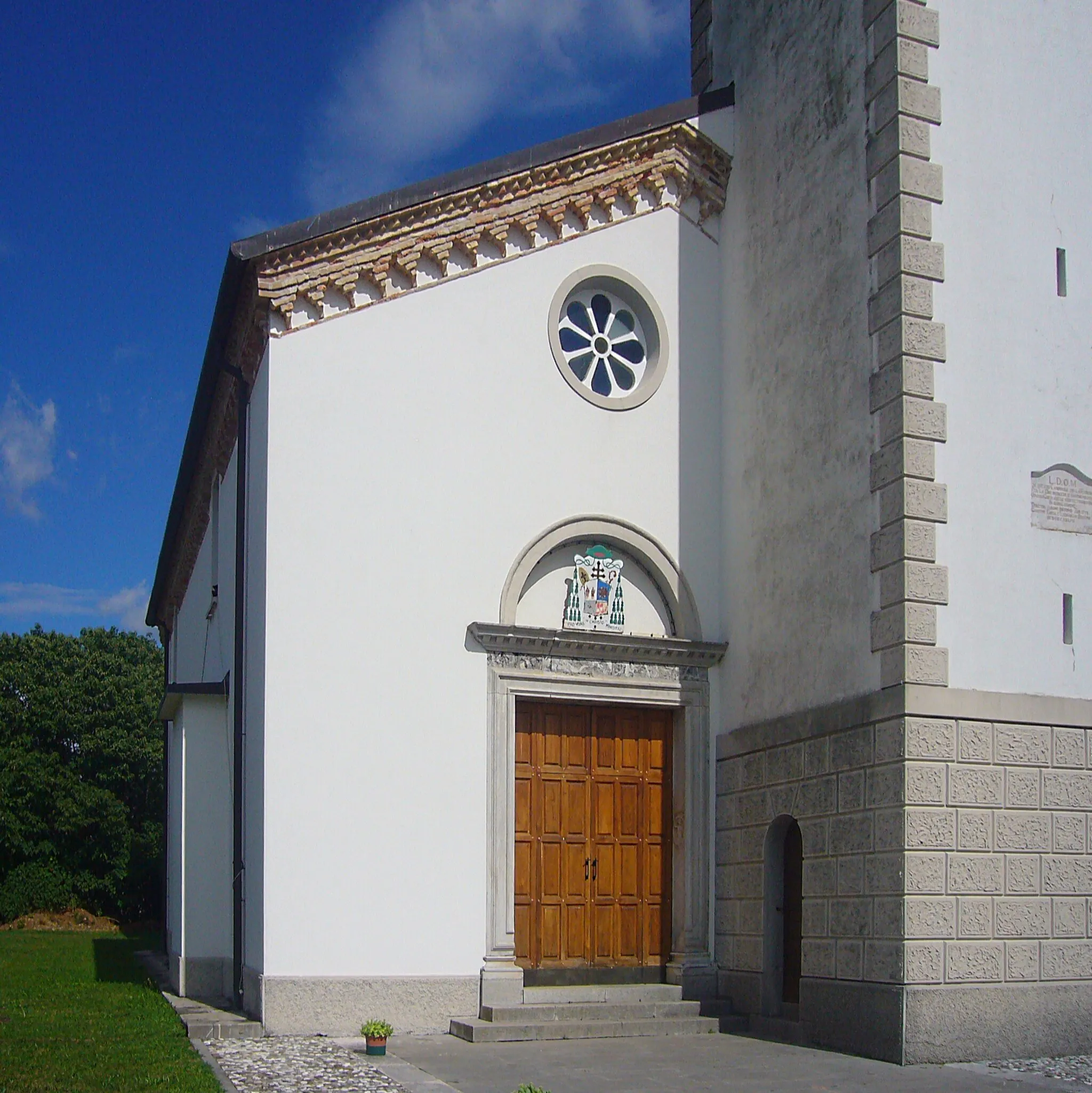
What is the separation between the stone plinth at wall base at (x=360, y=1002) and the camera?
12406 mm

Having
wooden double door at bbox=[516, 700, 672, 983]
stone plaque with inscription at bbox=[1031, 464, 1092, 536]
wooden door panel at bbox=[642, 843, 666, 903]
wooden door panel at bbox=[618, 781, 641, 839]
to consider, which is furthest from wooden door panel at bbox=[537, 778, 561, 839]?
stone plaque with inscription at bbox=[1031, 464, 1092, 536]

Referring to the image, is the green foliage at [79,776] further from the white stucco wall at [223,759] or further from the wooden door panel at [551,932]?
the wooden door panel at [551,932]

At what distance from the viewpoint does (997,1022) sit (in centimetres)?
1148

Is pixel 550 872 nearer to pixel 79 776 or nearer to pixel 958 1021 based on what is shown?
pixel 958 1021

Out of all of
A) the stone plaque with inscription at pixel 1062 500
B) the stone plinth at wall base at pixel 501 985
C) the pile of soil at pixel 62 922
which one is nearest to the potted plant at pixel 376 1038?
the stone plinth at wall base at pixel 501 985

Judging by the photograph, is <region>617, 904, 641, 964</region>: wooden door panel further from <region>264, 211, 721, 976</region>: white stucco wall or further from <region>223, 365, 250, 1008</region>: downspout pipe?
<region>223, 365, 250, 1008</region>: downspout pipe

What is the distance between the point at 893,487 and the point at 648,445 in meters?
3.59

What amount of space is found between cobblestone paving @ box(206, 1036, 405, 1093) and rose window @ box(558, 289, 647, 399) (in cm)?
733

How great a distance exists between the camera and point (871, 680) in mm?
12211

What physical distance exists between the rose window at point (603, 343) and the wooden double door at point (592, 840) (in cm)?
361

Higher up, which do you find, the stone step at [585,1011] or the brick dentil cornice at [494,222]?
the brick dentil cornice at [494,222]

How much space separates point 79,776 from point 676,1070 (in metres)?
28.6

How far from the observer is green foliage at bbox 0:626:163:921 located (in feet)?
115

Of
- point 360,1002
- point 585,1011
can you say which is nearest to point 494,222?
point 360,1002
